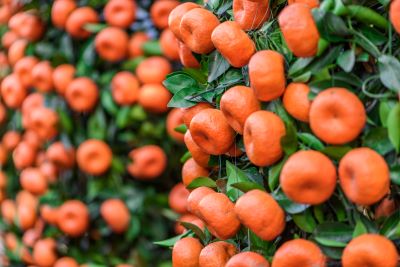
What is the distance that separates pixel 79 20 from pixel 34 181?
65cm

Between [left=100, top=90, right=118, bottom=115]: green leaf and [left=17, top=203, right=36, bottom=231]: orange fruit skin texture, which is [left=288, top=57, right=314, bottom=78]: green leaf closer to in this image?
[left=100, top=90, right=118, bottom=115]: green leaf

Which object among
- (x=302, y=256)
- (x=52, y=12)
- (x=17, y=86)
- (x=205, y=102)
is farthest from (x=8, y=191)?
(x=302, y=256)

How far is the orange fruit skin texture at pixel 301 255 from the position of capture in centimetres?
126

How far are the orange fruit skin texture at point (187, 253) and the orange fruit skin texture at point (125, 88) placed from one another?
1235mm

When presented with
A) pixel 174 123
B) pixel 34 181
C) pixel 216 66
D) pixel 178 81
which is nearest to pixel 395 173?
pixel 216 66

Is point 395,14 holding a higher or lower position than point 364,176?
higher

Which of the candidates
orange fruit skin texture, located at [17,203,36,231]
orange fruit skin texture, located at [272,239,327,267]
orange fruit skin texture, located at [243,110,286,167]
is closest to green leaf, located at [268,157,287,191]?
orange fruit skin texture, located at [243,110,286,167]

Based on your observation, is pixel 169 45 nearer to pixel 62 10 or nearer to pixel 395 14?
pixel 62 10

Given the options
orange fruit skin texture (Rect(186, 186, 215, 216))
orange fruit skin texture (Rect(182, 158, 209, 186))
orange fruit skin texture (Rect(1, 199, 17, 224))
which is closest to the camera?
orange fruit skin texture (Rect(186, 186, 215, 216))

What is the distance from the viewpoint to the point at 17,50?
3.06m

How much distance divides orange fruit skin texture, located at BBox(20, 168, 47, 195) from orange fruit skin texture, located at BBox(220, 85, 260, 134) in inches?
65.7

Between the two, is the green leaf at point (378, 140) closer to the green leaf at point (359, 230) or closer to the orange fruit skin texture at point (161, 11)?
the green leaf at point (359, 230)

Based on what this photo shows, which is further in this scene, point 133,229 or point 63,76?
point 63,76

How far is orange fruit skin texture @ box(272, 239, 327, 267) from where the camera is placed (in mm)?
1259
